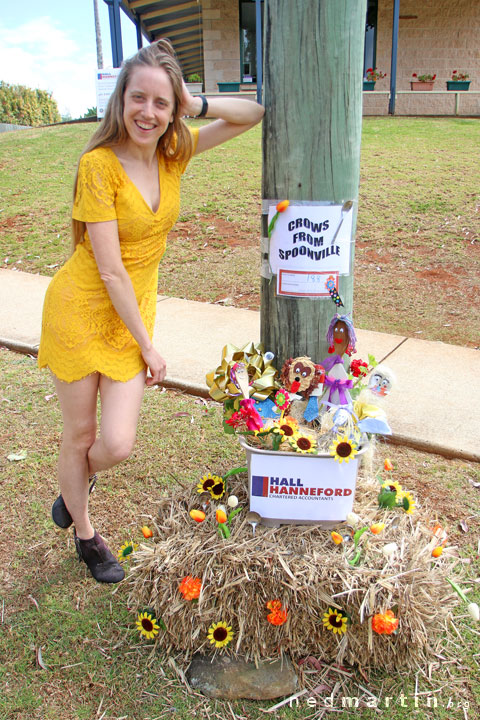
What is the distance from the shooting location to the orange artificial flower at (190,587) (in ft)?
6.58

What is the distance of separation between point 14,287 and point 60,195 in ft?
12.6

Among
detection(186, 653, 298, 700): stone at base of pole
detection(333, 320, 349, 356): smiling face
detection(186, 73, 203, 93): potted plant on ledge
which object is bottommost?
detection(186, 653, 298, 700): stone at base of pole

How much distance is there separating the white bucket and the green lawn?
11.3ft

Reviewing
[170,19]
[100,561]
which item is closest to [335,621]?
[100,561]

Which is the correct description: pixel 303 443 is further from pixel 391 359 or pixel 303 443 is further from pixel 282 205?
pixel 391 359

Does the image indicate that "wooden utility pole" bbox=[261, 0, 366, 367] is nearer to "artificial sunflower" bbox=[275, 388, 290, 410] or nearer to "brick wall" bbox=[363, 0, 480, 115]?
"artificial sunflower" bbox=[275, 388, 290, 410]

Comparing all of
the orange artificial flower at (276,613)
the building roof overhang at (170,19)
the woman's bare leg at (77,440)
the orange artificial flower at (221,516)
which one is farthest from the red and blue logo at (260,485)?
the building roof overhang at (170,19)

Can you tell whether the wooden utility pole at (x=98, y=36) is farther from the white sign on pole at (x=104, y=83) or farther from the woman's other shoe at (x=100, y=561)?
the woman's other shoe at (x=100, y=561)

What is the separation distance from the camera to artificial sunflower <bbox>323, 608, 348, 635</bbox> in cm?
197

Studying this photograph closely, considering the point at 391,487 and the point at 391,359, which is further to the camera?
the point at 391,359

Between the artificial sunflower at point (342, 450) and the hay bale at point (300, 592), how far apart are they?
1.16 feet

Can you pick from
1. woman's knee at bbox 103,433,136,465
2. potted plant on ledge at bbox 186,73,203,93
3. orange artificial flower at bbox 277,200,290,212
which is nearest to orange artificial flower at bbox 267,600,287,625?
woman's knee at bbox 103,433,136,465

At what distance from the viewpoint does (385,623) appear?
1.90 meters

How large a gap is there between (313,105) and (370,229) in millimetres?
5969
